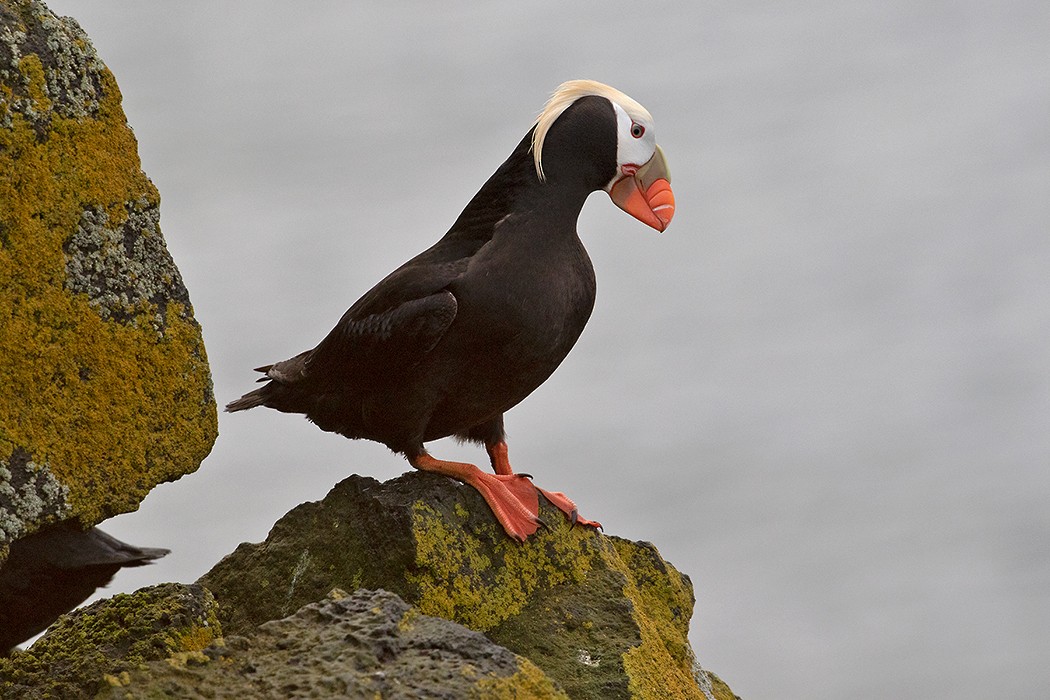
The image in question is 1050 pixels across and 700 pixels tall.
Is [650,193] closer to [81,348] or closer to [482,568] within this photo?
[482,568]

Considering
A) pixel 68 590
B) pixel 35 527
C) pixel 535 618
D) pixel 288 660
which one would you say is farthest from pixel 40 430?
pixel 535 618

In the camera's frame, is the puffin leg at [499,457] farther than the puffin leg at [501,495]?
Yes

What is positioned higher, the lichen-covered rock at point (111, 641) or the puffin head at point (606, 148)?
the puffin head at point (606, 148)

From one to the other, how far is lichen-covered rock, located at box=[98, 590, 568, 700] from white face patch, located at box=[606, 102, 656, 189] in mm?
2489

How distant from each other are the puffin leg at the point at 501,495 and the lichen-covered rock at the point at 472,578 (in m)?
0.05

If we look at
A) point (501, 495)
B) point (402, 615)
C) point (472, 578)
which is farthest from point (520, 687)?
point (501, 495)

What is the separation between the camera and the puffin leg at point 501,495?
5.61 metres

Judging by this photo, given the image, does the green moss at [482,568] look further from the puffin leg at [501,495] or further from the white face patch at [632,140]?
the white face patch at [632,140]

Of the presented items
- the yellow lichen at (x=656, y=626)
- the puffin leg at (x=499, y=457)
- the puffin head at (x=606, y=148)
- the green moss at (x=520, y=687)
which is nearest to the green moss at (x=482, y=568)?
the yellow lichen at (x=656, y=626)

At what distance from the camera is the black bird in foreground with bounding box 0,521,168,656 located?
17.9ft

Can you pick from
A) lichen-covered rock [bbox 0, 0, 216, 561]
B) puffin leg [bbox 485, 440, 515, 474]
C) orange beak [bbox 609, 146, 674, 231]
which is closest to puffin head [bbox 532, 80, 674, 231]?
orange beak [bbox 609, 146, 674, 231]

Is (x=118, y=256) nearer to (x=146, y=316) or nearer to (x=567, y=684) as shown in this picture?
(x=146, y=316)

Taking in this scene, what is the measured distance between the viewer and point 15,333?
4875 millimetres

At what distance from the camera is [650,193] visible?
19.9 ft
